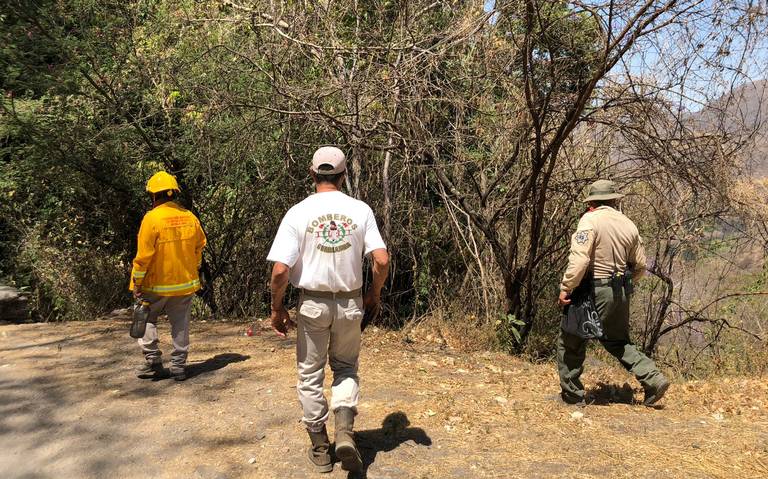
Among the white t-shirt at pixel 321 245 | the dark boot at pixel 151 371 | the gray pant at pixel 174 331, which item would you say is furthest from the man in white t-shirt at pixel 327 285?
the dark boot at pixel 151 371

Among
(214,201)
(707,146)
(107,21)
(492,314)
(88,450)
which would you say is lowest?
(88,450)

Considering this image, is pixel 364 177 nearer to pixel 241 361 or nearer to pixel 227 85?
pixel 227 85

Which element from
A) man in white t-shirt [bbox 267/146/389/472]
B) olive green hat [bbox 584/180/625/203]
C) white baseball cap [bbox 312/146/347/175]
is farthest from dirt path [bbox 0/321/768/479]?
white baseball cap [bbox 312/146/347/175]

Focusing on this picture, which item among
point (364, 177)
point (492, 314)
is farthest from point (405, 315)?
point (364, 177)

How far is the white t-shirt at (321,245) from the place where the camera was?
11.3 ft

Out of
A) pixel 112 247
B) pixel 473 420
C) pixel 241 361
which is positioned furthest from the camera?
pixel 112 247

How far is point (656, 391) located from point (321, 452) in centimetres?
275

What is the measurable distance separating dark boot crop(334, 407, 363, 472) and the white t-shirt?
29.0 inches

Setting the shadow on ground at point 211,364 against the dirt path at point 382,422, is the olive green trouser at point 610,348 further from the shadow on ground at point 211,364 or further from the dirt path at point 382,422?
the shadow on ground at point 211,364

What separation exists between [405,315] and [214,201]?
3226mm

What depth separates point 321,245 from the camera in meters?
3.47

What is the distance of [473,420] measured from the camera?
4453mm

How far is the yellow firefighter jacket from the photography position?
5.05 m

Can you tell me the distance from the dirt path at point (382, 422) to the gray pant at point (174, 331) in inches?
9.1
